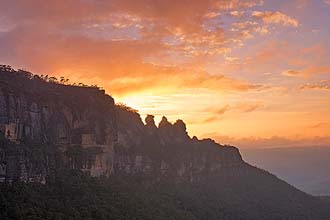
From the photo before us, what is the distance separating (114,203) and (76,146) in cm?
1361

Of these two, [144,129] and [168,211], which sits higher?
[144,129]

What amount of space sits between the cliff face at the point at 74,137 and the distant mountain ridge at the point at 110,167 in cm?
19

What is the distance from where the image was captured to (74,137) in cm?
9475

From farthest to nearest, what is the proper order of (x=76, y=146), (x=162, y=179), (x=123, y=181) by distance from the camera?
(x=162, y=179) → (x=123, y=181) → (x=76, y=146)

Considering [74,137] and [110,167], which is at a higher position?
[74,137]

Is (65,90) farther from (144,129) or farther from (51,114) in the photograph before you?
(144,129)

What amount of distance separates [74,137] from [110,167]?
15001mm

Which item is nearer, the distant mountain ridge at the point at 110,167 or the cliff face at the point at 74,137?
the distant mountain ridge at the point at 110,167

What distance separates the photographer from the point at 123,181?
10994 centimetres

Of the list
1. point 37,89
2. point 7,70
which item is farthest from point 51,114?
point 7,70

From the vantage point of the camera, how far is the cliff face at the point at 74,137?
78688 mm

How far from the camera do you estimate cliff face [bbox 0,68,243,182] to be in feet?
258

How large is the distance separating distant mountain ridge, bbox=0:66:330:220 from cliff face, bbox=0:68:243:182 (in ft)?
0.64

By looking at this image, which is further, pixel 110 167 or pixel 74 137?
pixel 110 167
